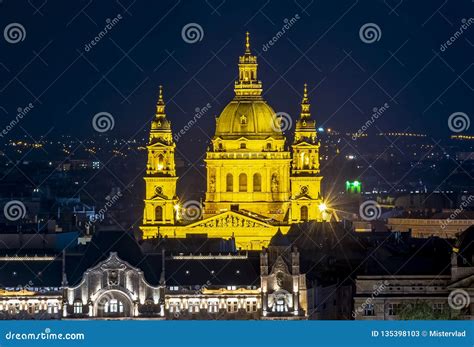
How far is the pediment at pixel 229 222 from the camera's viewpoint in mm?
127188

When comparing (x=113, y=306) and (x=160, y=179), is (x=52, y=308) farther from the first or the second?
(x=160, y=179)

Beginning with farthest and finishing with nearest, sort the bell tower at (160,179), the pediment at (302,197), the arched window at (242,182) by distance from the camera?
the arched window at (242,182) < the pediment at (302,197) < the bell tower at (160,179)

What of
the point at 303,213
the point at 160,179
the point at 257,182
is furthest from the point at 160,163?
the point at 303,213

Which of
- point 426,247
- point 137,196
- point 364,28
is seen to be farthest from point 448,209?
point 426,247

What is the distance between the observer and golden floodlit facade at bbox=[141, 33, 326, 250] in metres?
128

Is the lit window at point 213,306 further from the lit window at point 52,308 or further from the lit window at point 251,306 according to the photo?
the lit window at point 52,308

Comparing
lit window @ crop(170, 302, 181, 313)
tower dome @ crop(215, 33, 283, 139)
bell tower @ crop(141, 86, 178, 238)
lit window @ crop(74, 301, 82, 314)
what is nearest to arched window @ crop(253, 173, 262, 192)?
tower dome @ crop(215, 33, 283, 139)

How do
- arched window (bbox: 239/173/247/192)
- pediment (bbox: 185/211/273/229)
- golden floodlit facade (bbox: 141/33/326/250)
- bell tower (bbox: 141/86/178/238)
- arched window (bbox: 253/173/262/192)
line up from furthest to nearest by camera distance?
arched window (bbox: 239/173/247/192) → arched window (bbox: 253/173/262/192) → bell tower (bbox: 141/86/178/238) → golden floodlit facade (bbox: 141/33/326/250) → pediment (bbox: 185/211/273/229)

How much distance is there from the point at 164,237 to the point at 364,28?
23.0m

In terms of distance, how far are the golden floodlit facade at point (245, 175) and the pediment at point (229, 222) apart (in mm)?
42

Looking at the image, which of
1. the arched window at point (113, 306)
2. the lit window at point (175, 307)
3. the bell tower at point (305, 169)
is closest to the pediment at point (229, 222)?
the bell tower at point (305, 169)

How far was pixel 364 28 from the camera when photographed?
A: 137 metres

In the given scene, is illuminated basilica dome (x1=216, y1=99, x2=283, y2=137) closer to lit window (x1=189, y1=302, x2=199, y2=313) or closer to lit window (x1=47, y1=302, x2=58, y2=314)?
lit window (x1=189, y1=302, x2=199, y2=313)

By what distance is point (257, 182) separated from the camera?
438ft
